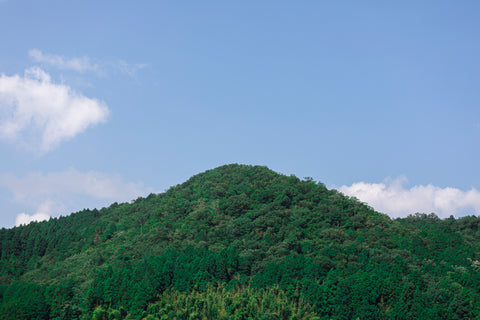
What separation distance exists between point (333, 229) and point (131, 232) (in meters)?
39.0

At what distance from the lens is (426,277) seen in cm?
5453

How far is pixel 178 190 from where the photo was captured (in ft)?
330

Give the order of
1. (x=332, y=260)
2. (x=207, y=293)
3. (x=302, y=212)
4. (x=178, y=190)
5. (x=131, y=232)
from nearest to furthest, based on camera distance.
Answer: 1. (x=207, y=293)
2. (x=332, y=260)
3. (x=302, y=212)
4. (x=131, y=232)
5. (x=178, y=190)

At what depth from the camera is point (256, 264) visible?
59.5m

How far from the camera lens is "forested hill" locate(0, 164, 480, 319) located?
49.2m

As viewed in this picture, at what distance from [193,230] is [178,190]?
2713 centimetres

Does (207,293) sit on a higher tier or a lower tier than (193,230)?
lower

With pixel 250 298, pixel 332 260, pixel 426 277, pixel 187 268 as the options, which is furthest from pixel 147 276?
pixel 426 277

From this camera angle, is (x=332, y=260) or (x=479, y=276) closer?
(x=479, y=276)

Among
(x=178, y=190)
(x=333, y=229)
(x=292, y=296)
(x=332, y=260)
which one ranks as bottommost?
(x=292, y=296)

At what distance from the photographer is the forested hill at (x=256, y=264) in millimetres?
49250

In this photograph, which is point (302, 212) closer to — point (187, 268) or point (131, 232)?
point (187, 268)

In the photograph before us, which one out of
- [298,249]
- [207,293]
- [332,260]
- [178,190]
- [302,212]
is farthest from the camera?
[178,190]

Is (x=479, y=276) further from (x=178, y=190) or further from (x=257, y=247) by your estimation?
(x=178, y=190)
